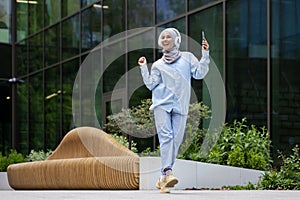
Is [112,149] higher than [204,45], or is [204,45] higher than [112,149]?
[204,45]

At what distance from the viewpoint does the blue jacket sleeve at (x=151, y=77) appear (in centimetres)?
840

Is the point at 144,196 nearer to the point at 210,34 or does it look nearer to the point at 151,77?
the point at 151,77

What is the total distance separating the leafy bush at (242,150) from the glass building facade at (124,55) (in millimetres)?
762

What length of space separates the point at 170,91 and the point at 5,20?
21196 mm

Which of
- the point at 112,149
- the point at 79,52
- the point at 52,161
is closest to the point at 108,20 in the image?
the point at 79,52

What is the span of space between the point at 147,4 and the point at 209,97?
4025mm

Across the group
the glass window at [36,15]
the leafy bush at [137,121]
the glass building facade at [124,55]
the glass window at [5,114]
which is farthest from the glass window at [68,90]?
the leafy bush at [137,121]

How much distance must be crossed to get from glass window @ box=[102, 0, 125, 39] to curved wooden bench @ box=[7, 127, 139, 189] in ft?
19.4

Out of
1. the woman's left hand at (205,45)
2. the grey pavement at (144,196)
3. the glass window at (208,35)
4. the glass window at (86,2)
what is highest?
the glass window at (86,2)

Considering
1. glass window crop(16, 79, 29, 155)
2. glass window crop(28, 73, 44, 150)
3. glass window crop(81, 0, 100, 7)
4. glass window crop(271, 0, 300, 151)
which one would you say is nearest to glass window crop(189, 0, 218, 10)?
glass window crop(271, 0, 300, 151)

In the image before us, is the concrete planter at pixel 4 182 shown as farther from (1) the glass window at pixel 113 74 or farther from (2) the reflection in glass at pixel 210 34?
(2) the reflection in glass at pixel 210 34

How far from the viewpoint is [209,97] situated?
15461 mm

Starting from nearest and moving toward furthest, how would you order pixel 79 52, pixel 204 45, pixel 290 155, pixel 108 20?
pixel 204 45
pixel 290 155
pixel 108 20
pixel 79 52

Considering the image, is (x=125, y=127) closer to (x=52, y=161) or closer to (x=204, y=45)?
(x=52, y=161)
